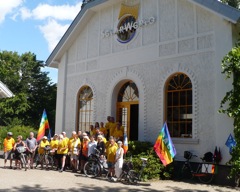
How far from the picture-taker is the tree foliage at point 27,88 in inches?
1356

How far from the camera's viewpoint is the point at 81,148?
12.9 metres

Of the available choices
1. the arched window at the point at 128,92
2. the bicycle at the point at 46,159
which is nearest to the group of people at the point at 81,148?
the bicycle at the point at 46,159

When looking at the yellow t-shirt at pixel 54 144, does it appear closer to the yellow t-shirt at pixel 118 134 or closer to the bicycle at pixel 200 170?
the yellow t-shirt at pixel 118 134

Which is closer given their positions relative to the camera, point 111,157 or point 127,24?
point 111,157

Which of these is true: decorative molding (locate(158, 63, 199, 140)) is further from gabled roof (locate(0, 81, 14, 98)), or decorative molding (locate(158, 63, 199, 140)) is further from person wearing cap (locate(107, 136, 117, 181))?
gabled roof (locate(0, 81, 14, 98))

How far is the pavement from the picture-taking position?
9191mm

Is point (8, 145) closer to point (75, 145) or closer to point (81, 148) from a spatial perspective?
point (75, 145)

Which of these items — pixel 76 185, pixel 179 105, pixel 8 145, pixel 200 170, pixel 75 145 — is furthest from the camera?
pixel 8 145

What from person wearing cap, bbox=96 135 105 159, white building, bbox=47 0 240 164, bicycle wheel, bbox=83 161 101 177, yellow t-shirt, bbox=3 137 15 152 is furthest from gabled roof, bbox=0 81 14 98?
bicycle wheel, bbox=83 161 101 177

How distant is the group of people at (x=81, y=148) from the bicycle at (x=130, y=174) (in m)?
0.16

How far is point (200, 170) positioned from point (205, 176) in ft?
0.82

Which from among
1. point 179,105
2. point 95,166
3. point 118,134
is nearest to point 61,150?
point 95,166

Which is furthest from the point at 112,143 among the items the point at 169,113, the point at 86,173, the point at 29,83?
the point at 29,83

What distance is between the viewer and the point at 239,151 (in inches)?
308
